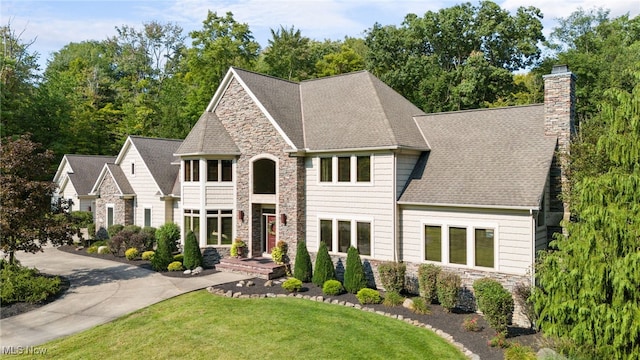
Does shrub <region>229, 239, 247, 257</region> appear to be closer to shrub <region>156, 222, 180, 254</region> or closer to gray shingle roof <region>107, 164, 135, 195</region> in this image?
shrub <region>156, 222, 180, 254</region>

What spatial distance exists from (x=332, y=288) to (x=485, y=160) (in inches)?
318

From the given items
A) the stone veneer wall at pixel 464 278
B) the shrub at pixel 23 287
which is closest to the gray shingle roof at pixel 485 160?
the stone veneer wall at pixel 464 278

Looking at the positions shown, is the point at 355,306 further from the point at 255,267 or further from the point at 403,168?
the point at 255,267

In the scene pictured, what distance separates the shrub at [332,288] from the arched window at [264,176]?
7.03 metres

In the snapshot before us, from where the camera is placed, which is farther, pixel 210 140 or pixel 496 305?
pixel 210 140

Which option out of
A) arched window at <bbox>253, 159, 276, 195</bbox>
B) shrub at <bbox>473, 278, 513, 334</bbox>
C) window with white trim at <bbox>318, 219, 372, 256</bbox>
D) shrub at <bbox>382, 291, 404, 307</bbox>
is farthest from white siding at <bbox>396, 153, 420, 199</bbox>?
arched window at <bbox>253, 159, 276, 195</bbox>

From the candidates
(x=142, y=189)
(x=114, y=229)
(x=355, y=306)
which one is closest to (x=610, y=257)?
(x=355, y=306)

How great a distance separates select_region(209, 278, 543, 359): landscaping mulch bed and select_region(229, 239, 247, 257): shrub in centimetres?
362

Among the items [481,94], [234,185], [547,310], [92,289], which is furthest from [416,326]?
[481,94]

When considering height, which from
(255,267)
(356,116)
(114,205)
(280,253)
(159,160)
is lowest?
(255,267)

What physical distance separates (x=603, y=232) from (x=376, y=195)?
900 cm

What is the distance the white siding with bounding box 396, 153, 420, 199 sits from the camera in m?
17.2

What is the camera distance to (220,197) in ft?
72.0

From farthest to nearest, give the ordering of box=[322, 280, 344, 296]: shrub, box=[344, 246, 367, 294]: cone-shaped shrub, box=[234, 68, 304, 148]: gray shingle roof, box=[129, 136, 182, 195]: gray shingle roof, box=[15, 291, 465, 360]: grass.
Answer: box=[129, 136, 182, 195]: gray shingle roof < box=[234, 68, 304, 148]: gray shingle roof < box=[344, 246, 367, 294]: cone-shaped shrub < box=[322, 280, 344, 296]: shrub < box=[15, 291, 465, 360]: grass
